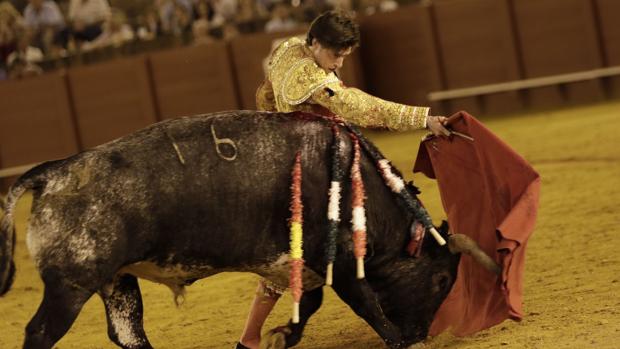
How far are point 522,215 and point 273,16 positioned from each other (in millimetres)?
7975

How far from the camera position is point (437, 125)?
416cm

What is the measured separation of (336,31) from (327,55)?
0.36 ft

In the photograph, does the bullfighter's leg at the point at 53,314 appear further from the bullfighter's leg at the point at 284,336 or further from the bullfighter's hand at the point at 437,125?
the bullfighter's hand at the point at 437,125

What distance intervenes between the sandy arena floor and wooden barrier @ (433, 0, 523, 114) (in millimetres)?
3162

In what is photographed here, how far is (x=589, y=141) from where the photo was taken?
8938 mm

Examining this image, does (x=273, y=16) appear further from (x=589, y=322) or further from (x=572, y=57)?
(x=589, y=322)

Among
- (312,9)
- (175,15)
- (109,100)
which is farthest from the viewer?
(175,15)

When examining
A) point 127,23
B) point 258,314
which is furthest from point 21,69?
point 258,314

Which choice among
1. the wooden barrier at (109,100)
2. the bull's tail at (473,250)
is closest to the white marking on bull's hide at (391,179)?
the bull's tail at (473,250)

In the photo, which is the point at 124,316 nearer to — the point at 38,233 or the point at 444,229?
the point at 38,233

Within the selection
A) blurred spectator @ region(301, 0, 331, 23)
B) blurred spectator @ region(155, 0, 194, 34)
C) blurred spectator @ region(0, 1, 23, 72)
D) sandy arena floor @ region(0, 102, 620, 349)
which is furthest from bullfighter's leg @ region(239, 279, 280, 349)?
blurred spectator @ region(0, 1, 23, 72)

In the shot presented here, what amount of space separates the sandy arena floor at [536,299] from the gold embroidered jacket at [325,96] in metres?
0.91

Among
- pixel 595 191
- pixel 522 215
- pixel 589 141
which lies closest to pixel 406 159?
pixel 589 141

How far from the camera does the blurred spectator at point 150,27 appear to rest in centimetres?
1218
